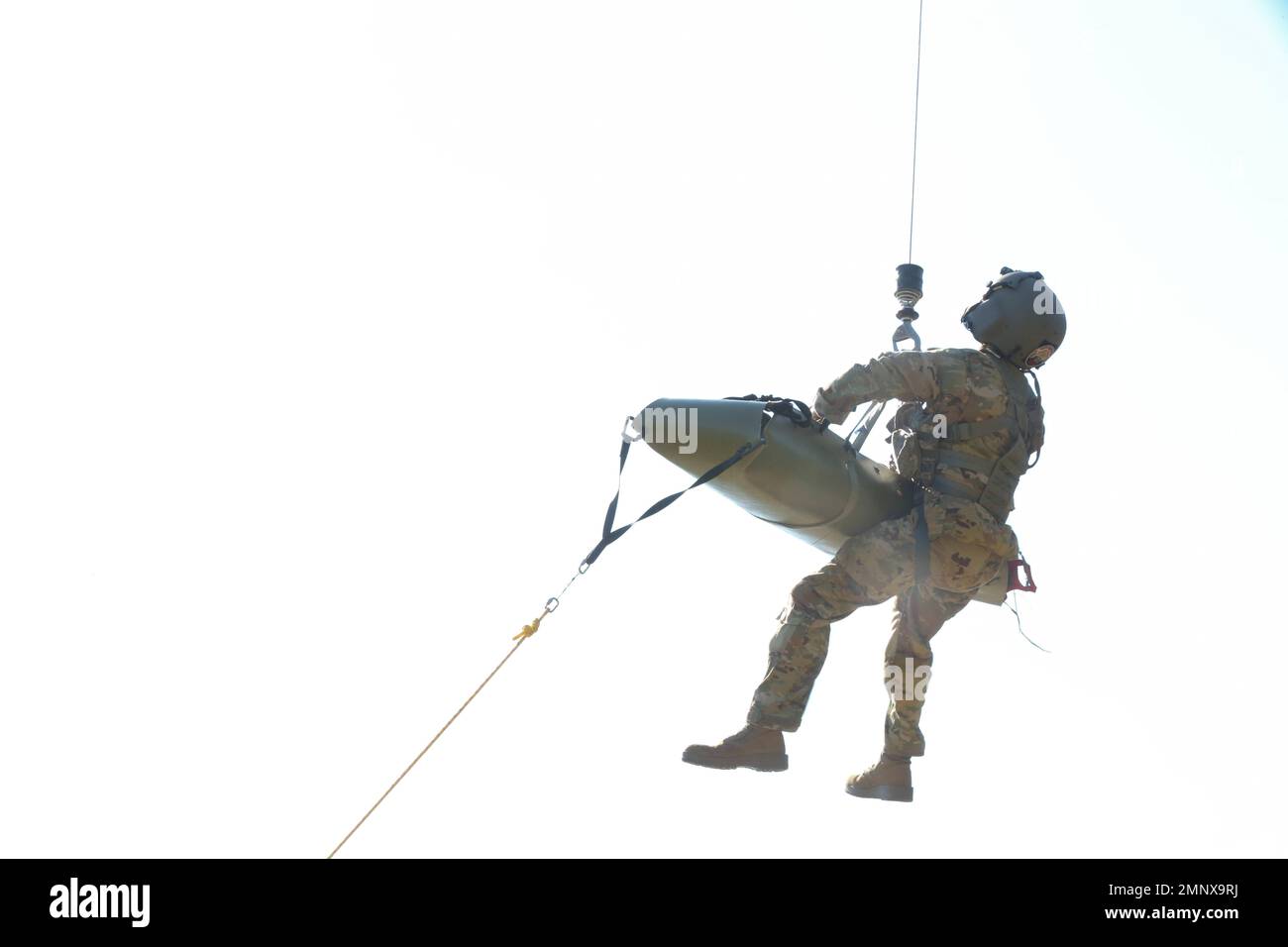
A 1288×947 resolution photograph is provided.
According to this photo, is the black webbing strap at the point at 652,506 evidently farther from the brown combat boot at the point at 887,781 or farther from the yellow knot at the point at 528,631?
the brown combat boot at the point at 887,781

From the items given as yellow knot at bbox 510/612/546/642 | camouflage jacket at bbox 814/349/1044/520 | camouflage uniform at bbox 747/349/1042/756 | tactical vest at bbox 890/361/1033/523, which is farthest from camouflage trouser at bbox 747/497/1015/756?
yellow knot at bbox 510/612/546/642

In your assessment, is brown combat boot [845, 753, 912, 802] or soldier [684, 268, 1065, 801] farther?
brown combat boot [845, 753, 912, 802]

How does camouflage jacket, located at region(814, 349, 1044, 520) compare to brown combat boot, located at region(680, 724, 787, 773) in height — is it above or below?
above

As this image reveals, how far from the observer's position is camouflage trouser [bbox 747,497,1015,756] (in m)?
9.10

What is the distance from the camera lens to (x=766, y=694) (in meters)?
9.03

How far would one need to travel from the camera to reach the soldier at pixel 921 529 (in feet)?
29.6

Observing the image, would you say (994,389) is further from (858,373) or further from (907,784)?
(907,784)

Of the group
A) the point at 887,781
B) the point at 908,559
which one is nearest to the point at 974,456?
the point at 908,559

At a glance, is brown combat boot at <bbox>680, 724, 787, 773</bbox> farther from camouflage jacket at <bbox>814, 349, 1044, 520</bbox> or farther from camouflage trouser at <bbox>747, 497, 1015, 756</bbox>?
camouflage jacket at <bbox>814, 349, 1044, 520</bbox>

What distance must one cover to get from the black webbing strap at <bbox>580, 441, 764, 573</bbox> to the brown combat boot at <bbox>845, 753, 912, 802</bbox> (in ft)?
7.07

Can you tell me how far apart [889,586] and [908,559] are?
8.4 inches

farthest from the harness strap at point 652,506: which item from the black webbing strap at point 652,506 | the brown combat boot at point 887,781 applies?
the brown combat boot at point 887,781

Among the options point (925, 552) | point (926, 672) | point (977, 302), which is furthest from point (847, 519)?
point (977, 302)

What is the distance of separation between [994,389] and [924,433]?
53 cm
